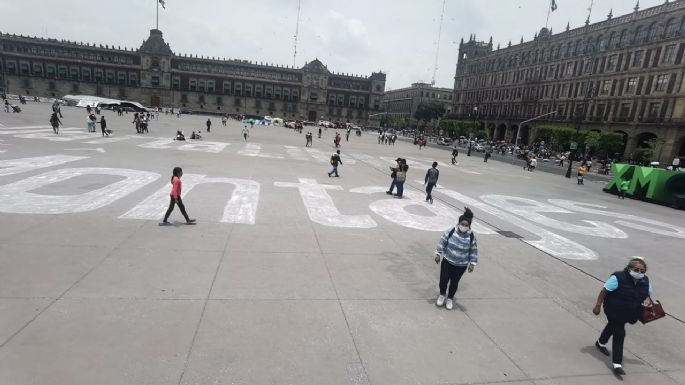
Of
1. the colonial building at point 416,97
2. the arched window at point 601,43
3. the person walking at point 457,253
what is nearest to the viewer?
the person walking at point 457,253

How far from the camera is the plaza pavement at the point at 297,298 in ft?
13.8

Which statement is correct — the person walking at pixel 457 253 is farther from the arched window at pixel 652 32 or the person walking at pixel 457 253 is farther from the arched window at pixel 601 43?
the arched window at pixel 601 43

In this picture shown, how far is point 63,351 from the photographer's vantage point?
13.4 ft

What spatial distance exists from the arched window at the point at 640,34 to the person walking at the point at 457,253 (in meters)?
68.0

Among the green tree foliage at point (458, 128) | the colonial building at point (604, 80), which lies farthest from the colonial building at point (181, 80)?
the colonial building at point (604, 80)

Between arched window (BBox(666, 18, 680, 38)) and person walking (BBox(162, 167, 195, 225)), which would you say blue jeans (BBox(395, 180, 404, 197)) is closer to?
person walking (BBox(162, 167, 195, 225))

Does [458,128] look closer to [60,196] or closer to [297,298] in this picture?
[60,196]

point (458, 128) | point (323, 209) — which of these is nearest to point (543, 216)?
point (323, 209)

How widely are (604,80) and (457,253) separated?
229ft

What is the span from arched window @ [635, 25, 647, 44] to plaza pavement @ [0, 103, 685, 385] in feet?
197

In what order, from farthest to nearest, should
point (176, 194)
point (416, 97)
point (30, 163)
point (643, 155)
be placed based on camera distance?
1. point (416, 97)
2. point (643, 155)
3. point (30, 163)
4. point (176, 194)

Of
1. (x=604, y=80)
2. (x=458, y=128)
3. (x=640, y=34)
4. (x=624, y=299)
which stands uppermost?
(x=640, y=34)

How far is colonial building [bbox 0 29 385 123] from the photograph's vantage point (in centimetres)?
9881

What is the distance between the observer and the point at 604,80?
59812mm
